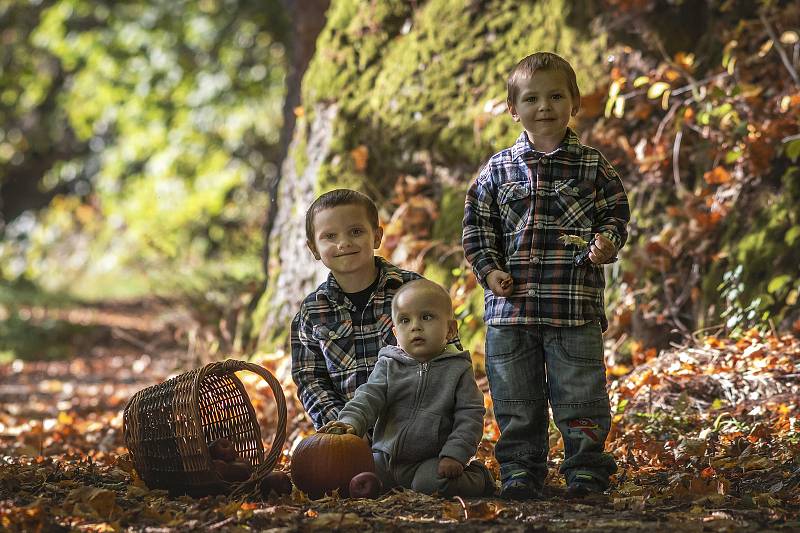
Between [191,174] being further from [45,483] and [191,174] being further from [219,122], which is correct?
[45,483]

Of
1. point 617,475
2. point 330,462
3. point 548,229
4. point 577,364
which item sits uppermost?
point 548,229

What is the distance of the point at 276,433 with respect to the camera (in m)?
3.85

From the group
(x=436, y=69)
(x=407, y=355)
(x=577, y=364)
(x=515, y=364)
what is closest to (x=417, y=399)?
(x=407, y=355)

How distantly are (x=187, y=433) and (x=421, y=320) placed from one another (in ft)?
3.20

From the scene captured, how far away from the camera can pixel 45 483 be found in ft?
12.9

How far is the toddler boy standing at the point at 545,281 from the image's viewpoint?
144 inches

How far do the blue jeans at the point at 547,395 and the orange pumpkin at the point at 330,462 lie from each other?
1.96 ft

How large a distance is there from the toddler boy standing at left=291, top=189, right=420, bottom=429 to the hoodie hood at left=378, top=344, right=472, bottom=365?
6.4 inches

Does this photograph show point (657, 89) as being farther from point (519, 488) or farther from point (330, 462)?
point (330, 462)

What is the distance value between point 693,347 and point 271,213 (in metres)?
3.80

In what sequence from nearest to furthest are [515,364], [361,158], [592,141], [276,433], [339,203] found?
[515,364], [276,433], [339,203], [592,141], [361,158]

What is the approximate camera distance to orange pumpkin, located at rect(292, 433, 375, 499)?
136 inches

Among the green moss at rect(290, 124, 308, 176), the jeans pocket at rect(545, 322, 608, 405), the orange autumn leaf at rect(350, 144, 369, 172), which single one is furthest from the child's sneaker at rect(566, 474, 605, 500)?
the green moss at rect(290, 124, 308, 176)

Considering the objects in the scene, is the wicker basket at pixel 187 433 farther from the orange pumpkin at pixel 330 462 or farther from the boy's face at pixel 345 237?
the boy's face at pixel 345 237
